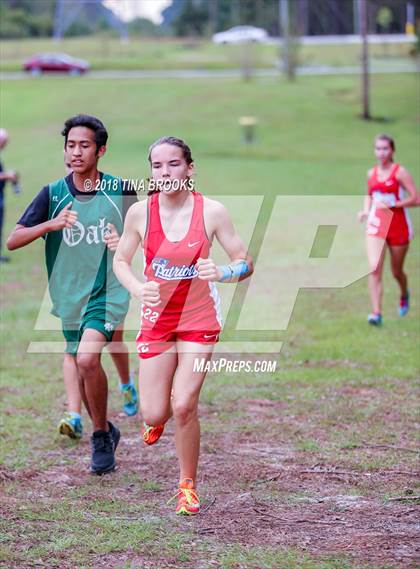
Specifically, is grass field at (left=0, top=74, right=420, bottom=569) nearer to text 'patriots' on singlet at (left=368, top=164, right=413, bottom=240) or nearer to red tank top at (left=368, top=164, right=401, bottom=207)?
text 'patriots' on singlet at (left=368, top=164, right=413, bottom=240)

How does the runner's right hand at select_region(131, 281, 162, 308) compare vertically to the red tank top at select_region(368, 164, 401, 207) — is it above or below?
above

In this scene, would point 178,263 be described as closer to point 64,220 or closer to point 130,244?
point 130,244

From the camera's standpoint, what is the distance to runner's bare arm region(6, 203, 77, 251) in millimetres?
6613

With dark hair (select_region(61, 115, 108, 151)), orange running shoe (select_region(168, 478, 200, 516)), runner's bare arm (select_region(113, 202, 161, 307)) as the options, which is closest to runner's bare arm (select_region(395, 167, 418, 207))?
dark hair (select_region(61, 115, 108, 151))

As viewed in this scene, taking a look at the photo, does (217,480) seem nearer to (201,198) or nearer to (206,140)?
(201,198)

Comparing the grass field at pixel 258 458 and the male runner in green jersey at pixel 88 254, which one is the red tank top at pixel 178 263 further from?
the grass field at pixel 258 458

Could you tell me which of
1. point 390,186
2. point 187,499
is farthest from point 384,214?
point 187,499

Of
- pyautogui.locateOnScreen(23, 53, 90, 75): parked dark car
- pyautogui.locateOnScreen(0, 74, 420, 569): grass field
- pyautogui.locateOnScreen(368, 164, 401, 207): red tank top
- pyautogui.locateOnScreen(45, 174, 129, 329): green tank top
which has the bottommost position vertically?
pyautogui.locateOnScreen(23, 53, 90, 75): parked dark car

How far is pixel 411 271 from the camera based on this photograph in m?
16.7

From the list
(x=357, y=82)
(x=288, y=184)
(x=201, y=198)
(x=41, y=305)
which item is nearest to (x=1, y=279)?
(x=41, y=305)

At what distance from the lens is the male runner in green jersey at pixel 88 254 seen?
6.97 meters

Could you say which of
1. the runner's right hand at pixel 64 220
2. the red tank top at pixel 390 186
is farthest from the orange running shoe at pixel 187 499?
the red tank top at pixel 390 186

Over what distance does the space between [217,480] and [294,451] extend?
910 millimetres

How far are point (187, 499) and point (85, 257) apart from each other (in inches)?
78.0
